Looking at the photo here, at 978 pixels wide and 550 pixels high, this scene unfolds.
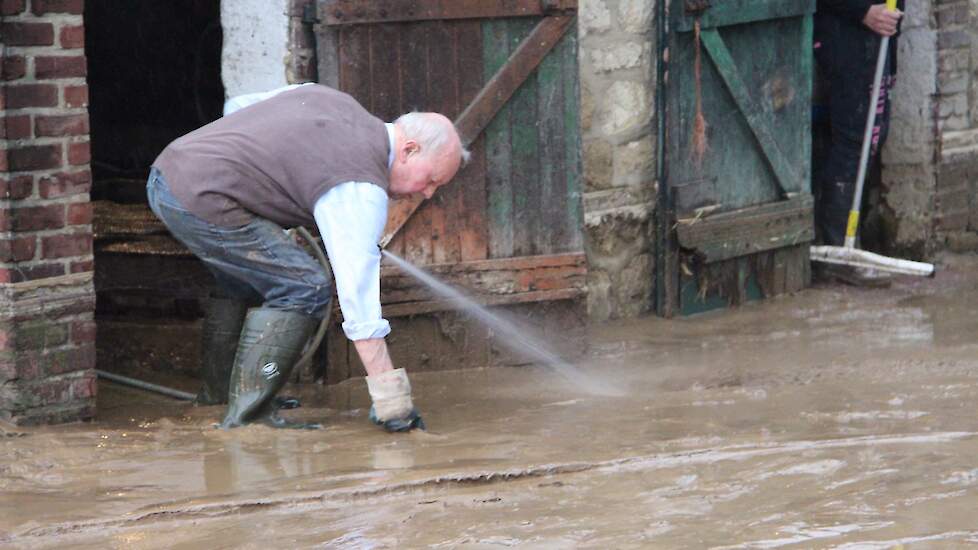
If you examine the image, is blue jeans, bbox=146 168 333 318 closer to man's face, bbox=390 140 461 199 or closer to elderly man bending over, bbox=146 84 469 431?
elderly man bending over, bbox=146 84 469 431

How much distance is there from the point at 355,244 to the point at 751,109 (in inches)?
133

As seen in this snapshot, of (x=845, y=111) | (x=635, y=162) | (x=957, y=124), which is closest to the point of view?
(x=635, y=162)

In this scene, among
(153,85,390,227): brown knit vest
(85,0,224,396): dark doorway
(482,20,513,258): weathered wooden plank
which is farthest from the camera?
(85,0,224,396): dark doorway

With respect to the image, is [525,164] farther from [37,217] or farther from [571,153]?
[37,217]

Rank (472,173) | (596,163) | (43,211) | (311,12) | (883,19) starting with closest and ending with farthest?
(43,211) → (311,12) → (472,173) → (596,163) → (883,19)

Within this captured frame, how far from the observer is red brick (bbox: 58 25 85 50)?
15.7 feet

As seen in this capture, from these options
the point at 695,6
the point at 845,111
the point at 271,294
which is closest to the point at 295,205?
the point at 271,294

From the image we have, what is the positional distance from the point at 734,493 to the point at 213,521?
54.9 inches

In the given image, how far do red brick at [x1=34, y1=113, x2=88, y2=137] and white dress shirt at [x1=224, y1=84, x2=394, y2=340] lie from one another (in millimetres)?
943

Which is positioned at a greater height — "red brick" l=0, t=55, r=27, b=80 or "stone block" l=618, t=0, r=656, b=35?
"stone block" l=618, t=0, r=656, b=35

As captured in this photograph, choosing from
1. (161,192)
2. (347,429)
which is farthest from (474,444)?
Result: (161,192)

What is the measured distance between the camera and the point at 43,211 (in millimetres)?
4820

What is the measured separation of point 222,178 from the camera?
4.66 m

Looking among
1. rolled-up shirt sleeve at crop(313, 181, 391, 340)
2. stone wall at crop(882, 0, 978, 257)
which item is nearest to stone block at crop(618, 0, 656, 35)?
stone wall at crop(882, 0, 978, 257)
